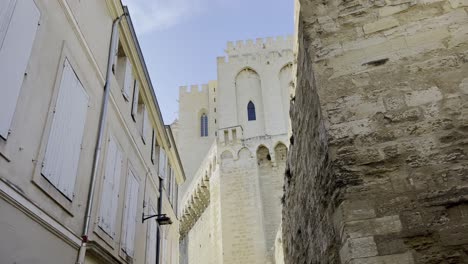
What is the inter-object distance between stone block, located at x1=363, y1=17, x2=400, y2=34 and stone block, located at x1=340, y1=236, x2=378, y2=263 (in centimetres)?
206

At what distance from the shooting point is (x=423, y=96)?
3475 mm

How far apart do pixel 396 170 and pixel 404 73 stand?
97cm

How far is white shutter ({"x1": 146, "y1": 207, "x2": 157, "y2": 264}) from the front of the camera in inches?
334

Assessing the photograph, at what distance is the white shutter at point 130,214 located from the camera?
6.86 metres

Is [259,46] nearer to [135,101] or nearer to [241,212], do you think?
[241,212]

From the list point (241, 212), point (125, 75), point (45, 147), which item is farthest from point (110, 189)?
point (241, 212)

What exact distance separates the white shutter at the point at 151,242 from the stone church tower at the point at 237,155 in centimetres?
695

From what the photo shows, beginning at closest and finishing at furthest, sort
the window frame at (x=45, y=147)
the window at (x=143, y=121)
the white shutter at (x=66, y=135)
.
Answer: the window frame at (x=45, y=147)
the white shutter at (x=66, y=135)
the window at (x=143, y=121)

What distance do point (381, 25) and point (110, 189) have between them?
4.52 metres

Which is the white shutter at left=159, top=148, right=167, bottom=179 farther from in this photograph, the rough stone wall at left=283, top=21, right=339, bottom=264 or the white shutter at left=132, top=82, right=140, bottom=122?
the rough stone wall at left=283, top=21, right=339, bottom=264

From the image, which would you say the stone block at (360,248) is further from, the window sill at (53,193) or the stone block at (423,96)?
the window sill at (53,193)

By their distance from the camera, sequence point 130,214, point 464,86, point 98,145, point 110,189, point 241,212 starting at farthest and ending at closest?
point 241,212
point 130,214
point 110,189
point 98,145
point 464,86

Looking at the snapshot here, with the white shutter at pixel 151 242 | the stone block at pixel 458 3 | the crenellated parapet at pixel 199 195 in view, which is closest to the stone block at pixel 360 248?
the stone block at pixel 458 3

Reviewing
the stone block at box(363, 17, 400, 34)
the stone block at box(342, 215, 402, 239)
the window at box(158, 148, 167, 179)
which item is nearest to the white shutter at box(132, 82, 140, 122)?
the window at box(158, 148, 167, 179)
